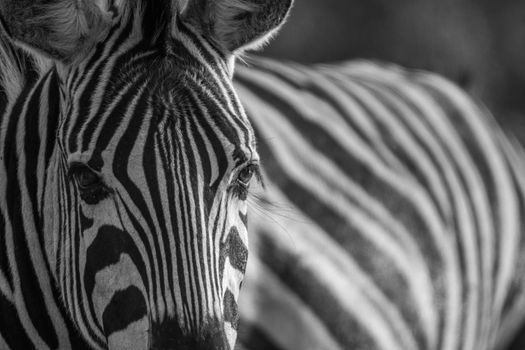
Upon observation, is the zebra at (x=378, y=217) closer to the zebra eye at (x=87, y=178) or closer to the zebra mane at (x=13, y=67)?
the zebra mane at (x=13, y=67)

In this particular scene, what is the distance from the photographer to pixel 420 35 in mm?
14266

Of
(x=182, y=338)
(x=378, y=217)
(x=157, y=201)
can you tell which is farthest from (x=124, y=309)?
(x=378, y=217)

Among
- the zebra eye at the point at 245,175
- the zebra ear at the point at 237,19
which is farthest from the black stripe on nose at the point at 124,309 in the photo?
the zebra ear at the point at 237,19

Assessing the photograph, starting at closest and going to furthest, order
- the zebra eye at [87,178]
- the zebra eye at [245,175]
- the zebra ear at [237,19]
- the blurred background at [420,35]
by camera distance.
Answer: the zebra eye at [87,178], the zebra eye at [245,175], the zebra ear at [237,19], the blurred background at [420,35]

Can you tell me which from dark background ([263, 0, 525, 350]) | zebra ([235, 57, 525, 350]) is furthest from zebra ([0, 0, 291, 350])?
dark background ([263, 0, 525, 350])

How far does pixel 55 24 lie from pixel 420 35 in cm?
1203

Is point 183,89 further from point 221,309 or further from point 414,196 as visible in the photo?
point 414,196

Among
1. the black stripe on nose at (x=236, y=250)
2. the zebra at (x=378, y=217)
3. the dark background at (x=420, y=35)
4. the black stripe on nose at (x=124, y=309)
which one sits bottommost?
the dark background at (x=420, y=35)

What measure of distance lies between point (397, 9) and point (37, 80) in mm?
12389

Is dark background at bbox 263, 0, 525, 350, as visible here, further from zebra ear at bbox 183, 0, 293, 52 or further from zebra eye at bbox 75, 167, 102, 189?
zebra eye at bbox 75, 167, 102, 189

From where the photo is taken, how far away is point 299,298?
428cm

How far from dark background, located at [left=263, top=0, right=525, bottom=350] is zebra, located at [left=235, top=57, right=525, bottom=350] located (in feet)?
26.5

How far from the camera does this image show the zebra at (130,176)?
2580 millimetres

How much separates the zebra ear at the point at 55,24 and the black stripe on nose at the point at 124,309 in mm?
736
